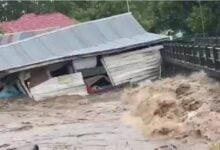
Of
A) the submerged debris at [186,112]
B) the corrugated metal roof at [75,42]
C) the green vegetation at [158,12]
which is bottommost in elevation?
the green vegetation at [158,12]

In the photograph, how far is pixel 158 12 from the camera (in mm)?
58250

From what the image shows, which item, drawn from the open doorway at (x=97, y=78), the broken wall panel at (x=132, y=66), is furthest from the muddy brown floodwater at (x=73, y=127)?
the broken wall panel at (x=132, y=66)

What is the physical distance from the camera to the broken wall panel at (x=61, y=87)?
30344 millimetres

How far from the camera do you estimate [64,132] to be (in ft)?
56.6

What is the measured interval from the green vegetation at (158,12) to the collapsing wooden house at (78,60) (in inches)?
709

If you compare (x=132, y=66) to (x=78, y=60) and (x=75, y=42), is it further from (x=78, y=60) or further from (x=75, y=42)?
(x=75, y=42)

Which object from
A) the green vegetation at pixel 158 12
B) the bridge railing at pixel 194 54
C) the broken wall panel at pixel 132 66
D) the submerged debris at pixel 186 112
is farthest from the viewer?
the green vegetation at pixel 158 12

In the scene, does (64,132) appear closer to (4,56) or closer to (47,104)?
(47,104)

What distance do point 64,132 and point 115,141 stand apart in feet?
11.0

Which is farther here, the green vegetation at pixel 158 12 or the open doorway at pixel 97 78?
the green vegetation at pixel 158 12

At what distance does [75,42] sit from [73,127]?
585 inches

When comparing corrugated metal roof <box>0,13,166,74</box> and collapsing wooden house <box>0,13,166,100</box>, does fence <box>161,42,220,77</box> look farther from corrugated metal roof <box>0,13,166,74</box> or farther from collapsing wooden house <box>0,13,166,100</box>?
corrugated metal roof <box>0,13,166,74</box>

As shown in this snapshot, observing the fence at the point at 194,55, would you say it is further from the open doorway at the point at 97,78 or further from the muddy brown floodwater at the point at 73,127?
the open doorway at the point at 97,78

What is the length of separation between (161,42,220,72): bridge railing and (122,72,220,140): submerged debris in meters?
0.74
